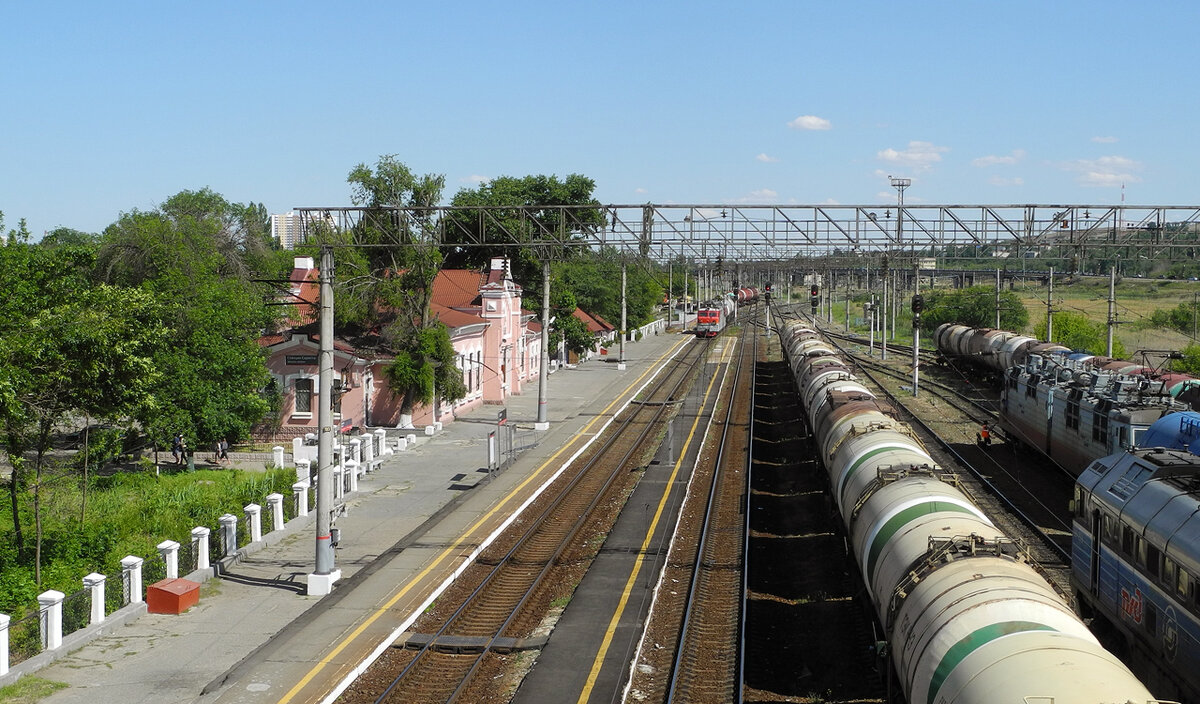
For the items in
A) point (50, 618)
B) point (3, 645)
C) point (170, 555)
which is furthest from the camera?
point (170, 555)

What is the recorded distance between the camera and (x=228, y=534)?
21.4 m

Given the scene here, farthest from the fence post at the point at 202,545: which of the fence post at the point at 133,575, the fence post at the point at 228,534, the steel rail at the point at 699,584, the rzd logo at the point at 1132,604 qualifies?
the rzd logo at the point at 1132,604

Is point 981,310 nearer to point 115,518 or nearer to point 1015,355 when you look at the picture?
point 1015,355

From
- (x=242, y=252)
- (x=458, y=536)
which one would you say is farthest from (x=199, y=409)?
(x=242, y=252)

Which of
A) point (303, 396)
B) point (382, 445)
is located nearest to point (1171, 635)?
point (382, 445)

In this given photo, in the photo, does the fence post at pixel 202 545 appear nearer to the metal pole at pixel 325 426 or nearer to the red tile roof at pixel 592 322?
the metal pole at pixel 325 426

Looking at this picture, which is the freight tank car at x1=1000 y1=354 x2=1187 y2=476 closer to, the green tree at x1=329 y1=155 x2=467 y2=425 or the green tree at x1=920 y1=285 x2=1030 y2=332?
the green tree at x1=329 y1=155 x2=467 y2=425

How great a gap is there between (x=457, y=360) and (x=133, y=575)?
27.0m

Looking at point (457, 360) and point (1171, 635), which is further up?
point (457, 360)

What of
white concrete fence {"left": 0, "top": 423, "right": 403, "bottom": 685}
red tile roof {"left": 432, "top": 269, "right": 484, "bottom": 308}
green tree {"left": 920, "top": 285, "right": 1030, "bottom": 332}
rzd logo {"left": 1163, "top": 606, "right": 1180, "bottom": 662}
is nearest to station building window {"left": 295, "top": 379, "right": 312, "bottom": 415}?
white concrete fence {"left": 0, "top": 423, "right": 403, "bottom": 685}

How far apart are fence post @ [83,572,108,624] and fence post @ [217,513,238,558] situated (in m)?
4.44

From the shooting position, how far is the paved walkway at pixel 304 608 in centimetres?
1462

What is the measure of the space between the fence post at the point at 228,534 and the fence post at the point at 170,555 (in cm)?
204

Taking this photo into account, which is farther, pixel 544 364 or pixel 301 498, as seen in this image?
pixel 544 364
